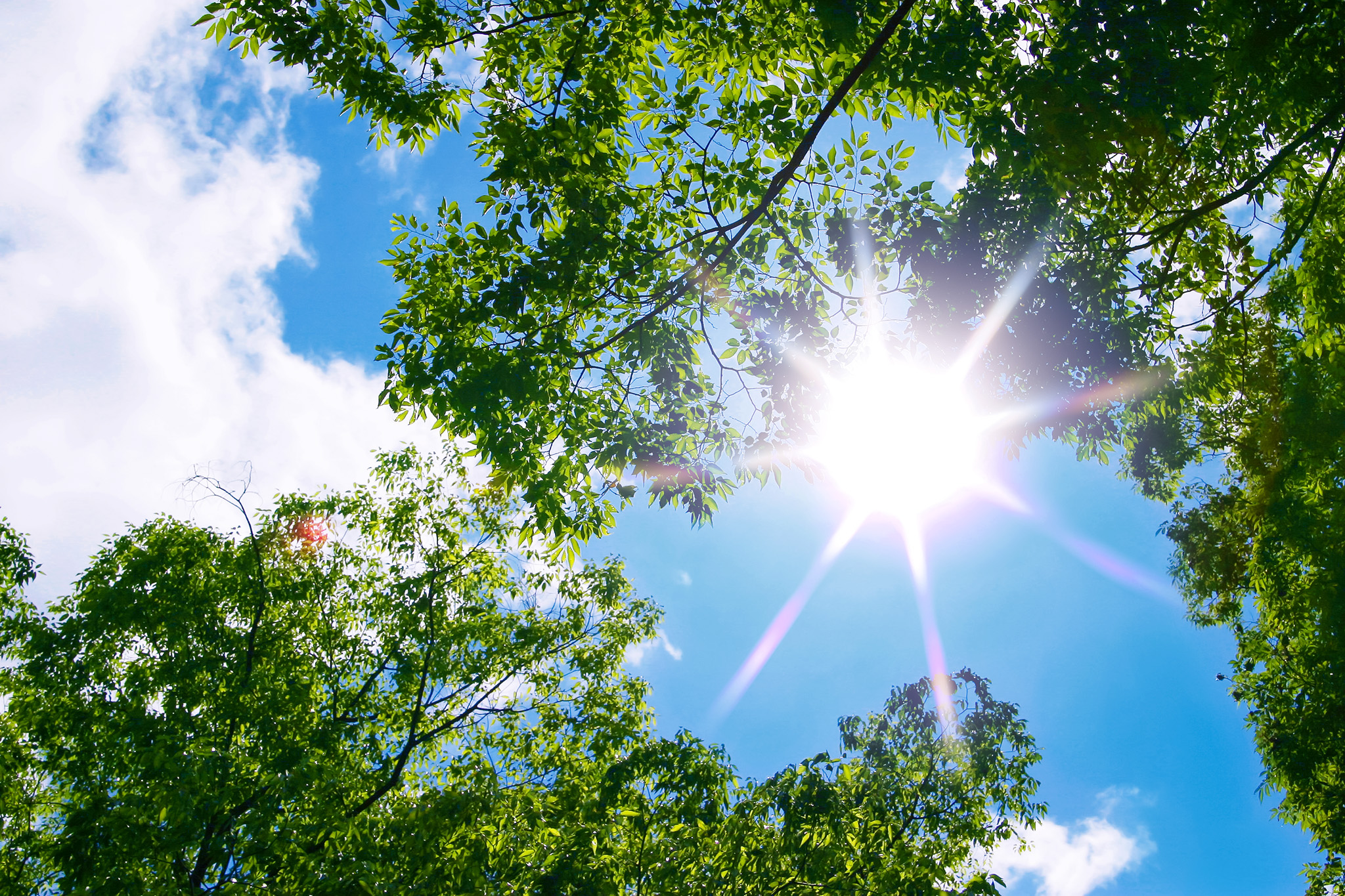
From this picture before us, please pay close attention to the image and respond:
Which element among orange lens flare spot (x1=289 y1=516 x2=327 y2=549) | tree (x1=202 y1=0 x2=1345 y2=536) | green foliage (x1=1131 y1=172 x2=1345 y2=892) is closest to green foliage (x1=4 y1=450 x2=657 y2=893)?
orange lens flare spot (x1=289 y1=516 x2=327 y2=549)

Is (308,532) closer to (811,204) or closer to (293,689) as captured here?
(293,689)

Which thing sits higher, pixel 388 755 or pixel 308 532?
pixel 308 532

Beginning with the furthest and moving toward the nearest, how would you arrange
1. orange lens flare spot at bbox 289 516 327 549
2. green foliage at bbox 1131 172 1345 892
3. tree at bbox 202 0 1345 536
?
orange lens flare spot at bbox 289 516 327 549 → green foliage at bbox 1131 172 1345 892 → tree at bbox 202 0 1345 536

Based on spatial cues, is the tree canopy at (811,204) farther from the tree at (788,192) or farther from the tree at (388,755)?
the tree at (388,755)

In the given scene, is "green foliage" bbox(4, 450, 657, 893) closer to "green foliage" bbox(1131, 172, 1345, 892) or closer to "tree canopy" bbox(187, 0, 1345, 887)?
"tree canopy" bbox(187, 0, 1345, 887)

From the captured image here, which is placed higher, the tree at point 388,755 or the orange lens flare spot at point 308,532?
the orange lens flare spot at point 308,532

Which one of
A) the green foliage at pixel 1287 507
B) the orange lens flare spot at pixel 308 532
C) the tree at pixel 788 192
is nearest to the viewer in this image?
the tree at pixel 788 192

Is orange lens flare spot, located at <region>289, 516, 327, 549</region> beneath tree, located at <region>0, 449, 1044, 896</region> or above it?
above

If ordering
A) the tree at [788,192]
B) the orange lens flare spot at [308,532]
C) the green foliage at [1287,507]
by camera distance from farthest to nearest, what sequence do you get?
the orange lens flare spot at [308,532], the green foliage at [1287,507], the tree at [788,192]

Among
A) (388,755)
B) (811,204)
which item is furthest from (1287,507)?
(388,755)

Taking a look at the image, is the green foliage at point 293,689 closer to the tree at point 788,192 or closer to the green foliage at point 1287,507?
the tree at point 788,192

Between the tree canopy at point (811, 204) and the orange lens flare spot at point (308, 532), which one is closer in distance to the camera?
the tree canopy at point (811, 204)

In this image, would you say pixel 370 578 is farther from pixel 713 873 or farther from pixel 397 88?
pixel 397 88

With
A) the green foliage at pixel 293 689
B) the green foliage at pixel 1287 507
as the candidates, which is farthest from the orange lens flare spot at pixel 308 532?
the green foliage at pixel 1287 507
